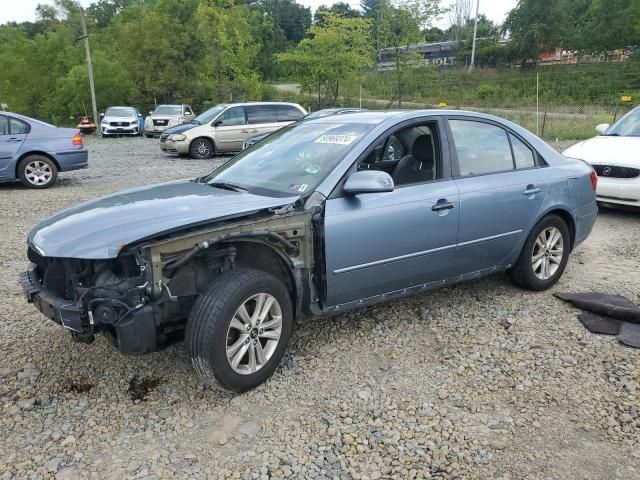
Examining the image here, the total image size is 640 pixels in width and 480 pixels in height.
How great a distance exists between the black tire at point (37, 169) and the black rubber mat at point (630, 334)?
10.1m

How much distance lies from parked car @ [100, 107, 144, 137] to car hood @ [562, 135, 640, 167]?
21.5 metres

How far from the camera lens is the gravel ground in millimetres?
2678

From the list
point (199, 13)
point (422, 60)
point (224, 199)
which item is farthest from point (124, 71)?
point (224, 199)

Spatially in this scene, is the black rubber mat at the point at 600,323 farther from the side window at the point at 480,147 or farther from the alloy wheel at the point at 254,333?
the alloy wheel at the point at 254,333

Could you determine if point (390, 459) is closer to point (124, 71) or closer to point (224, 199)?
point (224, 199)

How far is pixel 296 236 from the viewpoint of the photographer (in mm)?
3352

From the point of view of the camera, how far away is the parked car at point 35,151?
10039 millimetres

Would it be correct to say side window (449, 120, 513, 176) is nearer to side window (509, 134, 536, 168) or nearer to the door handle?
side window (509, 134, 536, 168)

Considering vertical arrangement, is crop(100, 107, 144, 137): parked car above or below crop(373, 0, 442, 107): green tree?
below

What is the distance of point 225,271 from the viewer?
3230 millimetres

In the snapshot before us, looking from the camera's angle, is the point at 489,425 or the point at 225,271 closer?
the point at 489,425

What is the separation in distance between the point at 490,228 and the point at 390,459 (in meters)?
2.21

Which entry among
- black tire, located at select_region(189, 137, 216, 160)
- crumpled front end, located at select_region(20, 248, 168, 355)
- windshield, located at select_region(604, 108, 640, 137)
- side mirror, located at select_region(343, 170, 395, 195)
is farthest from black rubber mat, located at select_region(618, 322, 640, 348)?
black tire, located at select_region(189, 137, 216, 160)

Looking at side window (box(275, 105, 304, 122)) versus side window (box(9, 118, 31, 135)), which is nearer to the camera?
side window (box(9, 118, 31, 135))
